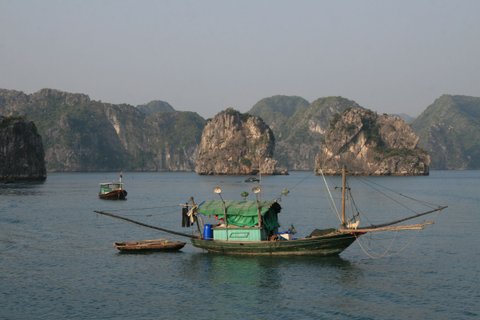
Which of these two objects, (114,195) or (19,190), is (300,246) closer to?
(114,195)

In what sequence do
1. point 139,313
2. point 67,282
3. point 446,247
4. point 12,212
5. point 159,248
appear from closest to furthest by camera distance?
point 139,313
point 67,282
point 159,248
point 446,247
point 12,212

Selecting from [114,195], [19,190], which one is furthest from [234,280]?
[19,190]

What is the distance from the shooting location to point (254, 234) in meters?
47.4

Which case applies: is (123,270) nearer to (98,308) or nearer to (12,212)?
(98,308)

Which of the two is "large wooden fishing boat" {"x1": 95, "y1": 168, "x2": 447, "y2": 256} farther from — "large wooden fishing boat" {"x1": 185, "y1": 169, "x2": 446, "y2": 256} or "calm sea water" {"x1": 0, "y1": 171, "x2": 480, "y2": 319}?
"calm sea water" {"x1": 0, "y1": 171, "x2": 480, "y2": 319}

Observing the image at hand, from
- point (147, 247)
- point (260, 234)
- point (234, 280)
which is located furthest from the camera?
point (147, 247)

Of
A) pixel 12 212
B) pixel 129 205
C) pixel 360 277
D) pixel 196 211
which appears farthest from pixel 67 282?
pixel 129 205

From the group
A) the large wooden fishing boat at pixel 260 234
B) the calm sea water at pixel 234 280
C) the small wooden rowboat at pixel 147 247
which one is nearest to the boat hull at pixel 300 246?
the large wooden fishing boat at pixel 260 234

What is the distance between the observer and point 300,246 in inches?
1825

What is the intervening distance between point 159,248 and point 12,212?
4542 centimetres

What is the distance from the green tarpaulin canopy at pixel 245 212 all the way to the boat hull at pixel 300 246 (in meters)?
1.90

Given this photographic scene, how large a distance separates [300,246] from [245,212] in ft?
17.4

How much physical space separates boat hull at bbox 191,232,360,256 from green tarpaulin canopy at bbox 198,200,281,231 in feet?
6.25

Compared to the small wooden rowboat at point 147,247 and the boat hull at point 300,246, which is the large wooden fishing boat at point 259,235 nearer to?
the boat hull at point 300,246
